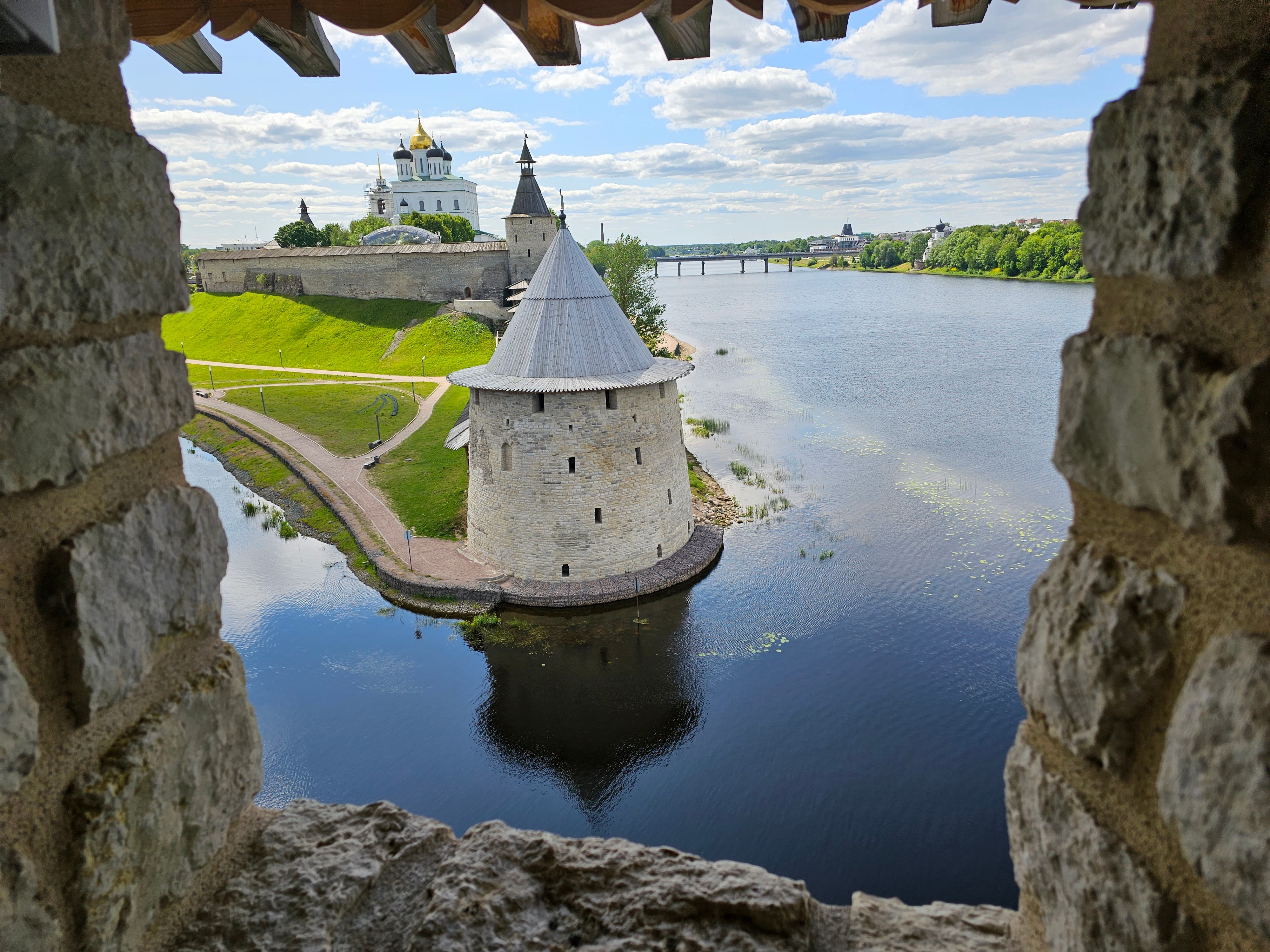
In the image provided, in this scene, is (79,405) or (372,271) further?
(372,271)

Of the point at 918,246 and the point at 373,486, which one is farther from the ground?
the point at 918,246

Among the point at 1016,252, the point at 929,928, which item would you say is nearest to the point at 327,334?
the point at 929,928

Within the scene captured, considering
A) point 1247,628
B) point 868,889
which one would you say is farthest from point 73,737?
point 868,889

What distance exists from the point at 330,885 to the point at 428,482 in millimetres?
17794

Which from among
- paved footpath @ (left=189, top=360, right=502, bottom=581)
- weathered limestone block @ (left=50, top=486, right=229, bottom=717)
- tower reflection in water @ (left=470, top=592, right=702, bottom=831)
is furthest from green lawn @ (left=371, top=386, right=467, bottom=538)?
weathered limestone block @ (left=50, top=486, right=229, bottom=717)

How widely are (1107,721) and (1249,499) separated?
452 millimetres

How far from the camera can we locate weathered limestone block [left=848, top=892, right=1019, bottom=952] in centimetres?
188

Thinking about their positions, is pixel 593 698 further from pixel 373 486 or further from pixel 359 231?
pixel 359 231

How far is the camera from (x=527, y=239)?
34.8 metres

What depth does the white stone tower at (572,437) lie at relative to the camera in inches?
538

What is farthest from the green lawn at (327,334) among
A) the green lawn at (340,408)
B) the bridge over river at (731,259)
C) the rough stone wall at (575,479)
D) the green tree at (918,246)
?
the bridge over river at (731,259)

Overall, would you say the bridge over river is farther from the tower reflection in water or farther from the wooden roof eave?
the wooden roof eave

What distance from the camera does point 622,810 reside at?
9453mm

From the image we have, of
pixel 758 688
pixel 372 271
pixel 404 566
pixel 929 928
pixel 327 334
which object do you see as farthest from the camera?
pixel 372 271
